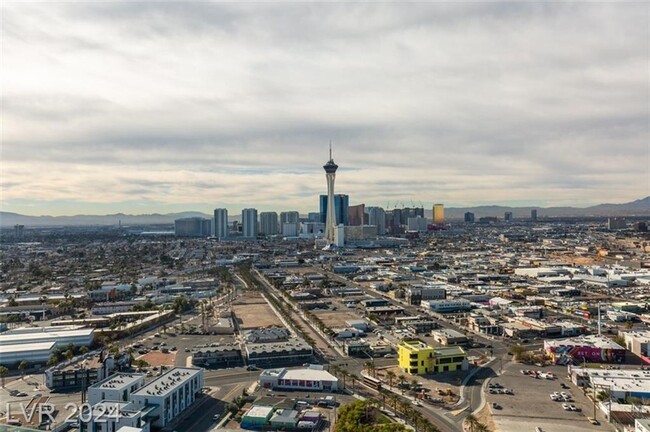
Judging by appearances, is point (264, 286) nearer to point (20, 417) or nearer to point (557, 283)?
point (557, 283)

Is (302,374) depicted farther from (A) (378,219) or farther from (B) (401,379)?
(A) (378,219)

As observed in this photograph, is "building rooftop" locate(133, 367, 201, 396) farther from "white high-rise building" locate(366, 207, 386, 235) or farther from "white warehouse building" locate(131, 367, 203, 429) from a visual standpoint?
"white high-rise building" locate(366, 207, 386, 235)

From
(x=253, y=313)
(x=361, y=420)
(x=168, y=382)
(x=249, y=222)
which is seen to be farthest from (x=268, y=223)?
(x=361, y=420)

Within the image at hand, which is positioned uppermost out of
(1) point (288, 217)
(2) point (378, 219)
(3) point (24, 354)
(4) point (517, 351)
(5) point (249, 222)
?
(1) point (288, 217)

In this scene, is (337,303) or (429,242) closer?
(337,303)

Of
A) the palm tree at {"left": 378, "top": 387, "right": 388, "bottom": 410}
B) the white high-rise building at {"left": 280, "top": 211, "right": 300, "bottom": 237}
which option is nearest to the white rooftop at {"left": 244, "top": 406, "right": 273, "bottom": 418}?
the palm tree at {"left": 378, "top": 387, "right": 388, "bottom": 410}

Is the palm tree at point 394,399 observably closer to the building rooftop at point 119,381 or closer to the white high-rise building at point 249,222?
the building rooftop at point 119,381

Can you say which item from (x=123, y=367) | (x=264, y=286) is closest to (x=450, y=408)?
(x=123, y=367)
